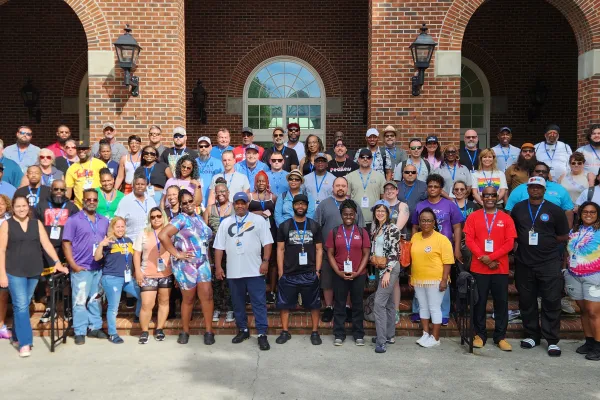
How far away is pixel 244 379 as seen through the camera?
573 centimetres

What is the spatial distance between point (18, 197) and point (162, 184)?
1947mm

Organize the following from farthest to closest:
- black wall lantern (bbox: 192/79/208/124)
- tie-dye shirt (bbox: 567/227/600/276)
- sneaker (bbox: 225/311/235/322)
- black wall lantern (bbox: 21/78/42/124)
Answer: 1. black wall lantern (bbox: 21/78/42/124)
2. black wall lantern (bbox: 192/79/208/124)
3. sneaker (bbox: 225/311/235/322)
4. tie-dye shirt (bbox: 567/227/600/276)

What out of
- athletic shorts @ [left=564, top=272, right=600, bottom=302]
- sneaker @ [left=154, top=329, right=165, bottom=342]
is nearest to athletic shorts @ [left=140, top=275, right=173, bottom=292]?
sneaker @ [left=154, top=329, right=165, bottom=342]

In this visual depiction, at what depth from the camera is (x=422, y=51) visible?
9477mm

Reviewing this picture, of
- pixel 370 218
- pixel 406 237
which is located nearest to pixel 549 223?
pixel 406 237

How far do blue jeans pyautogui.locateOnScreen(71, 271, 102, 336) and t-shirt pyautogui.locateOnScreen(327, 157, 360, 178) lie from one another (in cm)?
340

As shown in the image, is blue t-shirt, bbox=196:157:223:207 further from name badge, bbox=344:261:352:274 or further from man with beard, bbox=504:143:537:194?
man with beard, bbox=504:143:537:194

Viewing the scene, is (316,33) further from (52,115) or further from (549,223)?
(549,223)

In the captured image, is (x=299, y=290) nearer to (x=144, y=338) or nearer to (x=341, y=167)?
(x=144, y=338)

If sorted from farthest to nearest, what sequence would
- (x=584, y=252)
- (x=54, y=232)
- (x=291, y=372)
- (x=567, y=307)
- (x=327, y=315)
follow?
(x=567, y=307) < (x=327, y=315) < (x=54, y=232) < (x=584, y=252) < (x=291, y=372)

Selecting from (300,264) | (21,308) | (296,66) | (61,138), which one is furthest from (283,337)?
(296,66)

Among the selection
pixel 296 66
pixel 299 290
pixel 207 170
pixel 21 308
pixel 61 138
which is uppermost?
→ pixel 296 66

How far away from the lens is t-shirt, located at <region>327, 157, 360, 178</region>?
823 cm

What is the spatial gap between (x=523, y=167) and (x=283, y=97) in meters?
7.23
